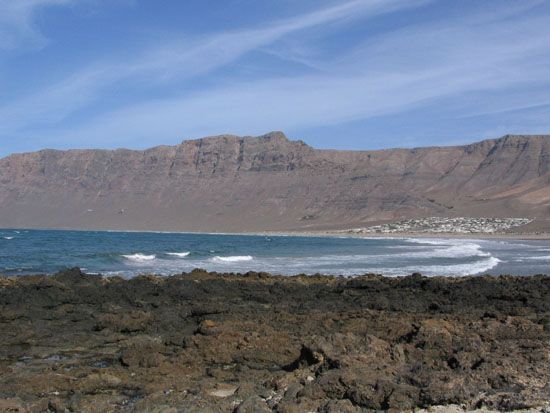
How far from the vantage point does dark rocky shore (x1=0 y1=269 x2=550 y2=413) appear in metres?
7.84

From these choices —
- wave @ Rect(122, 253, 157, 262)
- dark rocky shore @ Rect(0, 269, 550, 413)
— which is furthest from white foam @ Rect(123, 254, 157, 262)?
dark rocky shore @ Rect(0, 269, 550, 413)

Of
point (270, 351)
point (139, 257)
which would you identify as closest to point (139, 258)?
point (139, 257)

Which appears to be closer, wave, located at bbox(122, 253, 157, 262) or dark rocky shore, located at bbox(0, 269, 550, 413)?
dark rocky shore, located at bbox(0, 269, 550, 413)

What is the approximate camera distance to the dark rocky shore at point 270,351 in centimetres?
784

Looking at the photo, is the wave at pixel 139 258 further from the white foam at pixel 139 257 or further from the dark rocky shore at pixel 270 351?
the dark rocky shore at pixel 270 351

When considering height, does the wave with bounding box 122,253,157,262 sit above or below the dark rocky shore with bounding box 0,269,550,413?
below

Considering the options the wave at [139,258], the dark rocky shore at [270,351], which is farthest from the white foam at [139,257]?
the dark rocky shore at [270,351]

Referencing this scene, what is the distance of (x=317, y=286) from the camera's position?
2248 centimetres

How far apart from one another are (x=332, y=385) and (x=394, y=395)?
2.63 feet

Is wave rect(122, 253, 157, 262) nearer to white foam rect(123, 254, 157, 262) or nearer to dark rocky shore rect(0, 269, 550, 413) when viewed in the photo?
white foam rect(123, 254, 157, 262)

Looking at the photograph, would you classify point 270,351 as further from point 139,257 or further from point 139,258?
point 139,257

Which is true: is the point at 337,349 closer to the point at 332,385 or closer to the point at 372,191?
the point at 332,385

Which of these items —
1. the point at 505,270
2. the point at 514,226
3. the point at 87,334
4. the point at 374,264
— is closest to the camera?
the point at 87,334

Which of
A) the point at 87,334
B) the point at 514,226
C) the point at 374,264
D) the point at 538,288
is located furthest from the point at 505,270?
the point at 514,226
